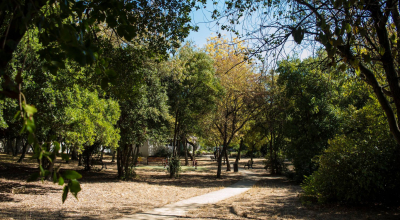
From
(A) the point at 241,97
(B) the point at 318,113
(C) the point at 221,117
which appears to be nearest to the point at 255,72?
(A) the point at 241,97

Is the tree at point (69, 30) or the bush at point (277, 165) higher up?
the tree at point (69, 30)

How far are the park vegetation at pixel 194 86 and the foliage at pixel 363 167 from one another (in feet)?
0.10

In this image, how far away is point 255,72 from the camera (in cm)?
1802

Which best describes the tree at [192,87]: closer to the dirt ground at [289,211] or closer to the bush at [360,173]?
the dirt ground at [289,211]

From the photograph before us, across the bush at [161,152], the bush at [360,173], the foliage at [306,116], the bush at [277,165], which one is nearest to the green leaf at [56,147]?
the bush at [360,173]

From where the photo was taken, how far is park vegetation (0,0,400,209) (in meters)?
2.92

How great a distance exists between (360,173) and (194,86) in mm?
11237

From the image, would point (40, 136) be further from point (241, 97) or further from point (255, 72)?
point (255, 72)

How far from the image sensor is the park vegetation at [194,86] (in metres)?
2.92

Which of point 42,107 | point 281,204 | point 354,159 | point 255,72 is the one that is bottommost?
point 281,204

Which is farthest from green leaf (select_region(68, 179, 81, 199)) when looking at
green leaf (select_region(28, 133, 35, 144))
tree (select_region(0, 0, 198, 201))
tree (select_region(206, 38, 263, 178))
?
tree (select_region(206, 38, 263, 178))

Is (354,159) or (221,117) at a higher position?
(221,117)

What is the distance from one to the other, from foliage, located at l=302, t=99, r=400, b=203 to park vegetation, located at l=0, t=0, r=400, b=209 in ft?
0.10

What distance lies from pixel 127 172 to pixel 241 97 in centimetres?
796
